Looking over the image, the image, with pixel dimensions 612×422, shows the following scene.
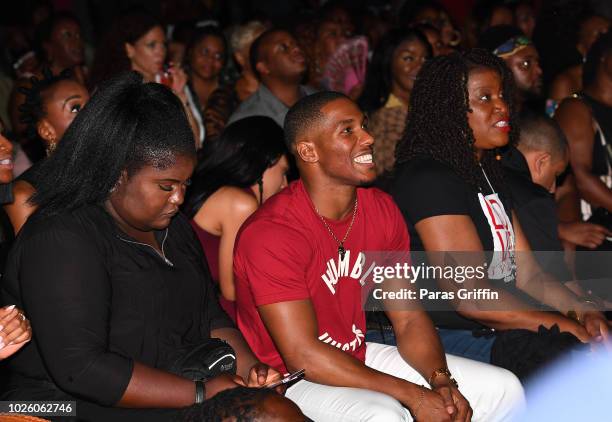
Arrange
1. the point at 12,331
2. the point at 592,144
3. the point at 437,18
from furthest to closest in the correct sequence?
1. the point at 437,18
2. the point at 592,144
3. the point at 12,331

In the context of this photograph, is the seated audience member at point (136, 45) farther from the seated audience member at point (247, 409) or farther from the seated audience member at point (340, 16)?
the seated audience member at point (247, 409)

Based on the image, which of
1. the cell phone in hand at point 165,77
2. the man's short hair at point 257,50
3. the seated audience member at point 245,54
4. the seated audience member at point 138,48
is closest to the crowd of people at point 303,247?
the seated audience member at point 138,48

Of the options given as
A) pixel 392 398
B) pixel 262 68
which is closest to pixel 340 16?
pixel 262 68

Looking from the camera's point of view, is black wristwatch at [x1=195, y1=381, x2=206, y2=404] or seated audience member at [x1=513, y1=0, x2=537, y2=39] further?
seated audience member at [x1=513, y1=0, x2=537, y2=39]

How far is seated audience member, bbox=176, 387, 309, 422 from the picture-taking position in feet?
6.36

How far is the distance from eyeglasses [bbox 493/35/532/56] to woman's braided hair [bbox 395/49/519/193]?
1.42 meters

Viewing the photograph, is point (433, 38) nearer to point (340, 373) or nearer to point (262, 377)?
point (340, 373)

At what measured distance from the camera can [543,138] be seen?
14.5 feet

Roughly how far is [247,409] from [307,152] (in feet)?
5.06

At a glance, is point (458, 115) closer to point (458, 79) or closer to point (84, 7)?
point (458, 79)

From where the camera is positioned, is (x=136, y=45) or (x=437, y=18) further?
(x=437, y=18)

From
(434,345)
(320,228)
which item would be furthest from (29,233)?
(434,345)

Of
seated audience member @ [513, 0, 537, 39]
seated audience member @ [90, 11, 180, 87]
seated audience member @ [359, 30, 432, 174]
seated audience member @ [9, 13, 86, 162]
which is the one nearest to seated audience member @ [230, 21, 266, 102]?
seated audience member @ [90, 11, 180, 87]

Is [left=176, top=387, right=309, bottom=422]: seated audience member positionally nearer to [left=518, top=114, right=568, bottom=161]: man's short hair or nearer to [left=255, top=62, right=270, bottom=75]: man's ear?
[left=518, top=114, right=568, bottom=161]: man's short hair
